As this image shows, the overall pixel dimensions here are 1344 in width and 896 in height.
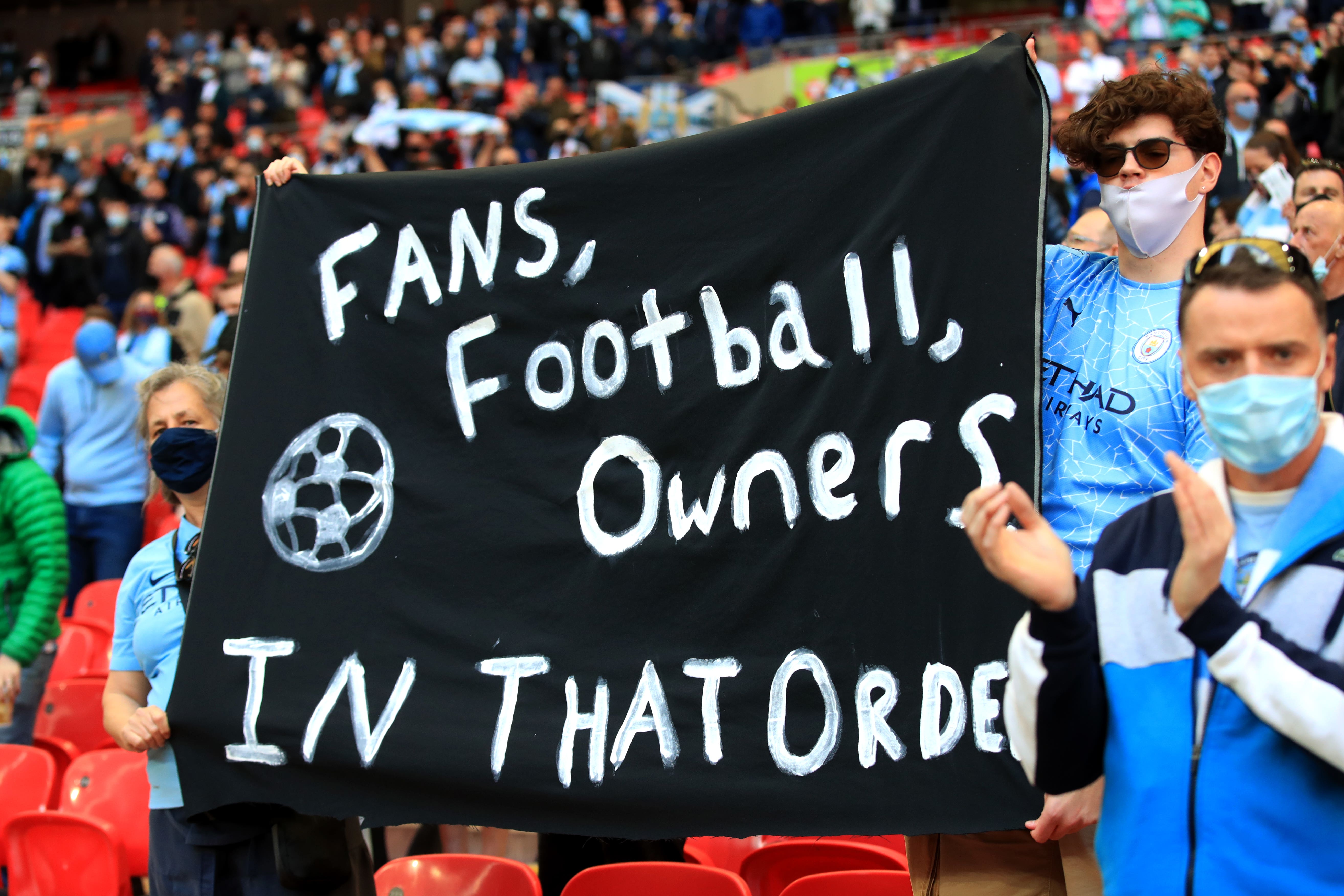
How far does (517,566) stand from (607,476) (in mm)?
280

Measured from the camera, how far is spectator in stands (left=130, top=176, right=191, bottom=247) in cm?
1350

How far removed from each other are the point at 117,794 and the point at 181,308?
4268 mm

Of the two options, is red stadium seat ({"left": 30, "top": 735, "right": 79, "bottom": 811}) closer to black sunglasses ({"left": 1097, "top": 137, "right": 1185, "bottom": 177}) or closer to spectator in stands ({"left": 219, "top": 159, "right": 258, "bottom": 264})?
black sunglasses ({"left": 1097, "top": 137, "right": 1185, "bottom": 177})

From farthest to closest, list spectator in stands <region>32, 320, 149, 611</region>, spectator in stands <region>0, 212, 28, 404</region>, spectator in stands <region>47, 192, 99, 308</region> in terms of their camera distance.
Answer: spectator in stands <region>47, 192, 99, 308</region> → spectator in stands <region>0, 212, 28, 404</region> → spectator in stands <region>32, 320, 149, 611</region>

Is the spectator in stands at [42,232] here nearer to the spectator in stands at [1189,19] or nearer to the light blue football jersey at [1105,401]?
the spectator in stands at [1189,19]

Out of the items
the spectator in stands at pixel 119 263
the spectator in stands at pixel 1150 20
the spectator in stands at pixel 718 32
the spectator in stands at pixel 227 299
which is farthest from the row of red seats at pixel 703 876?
the spectator in stands at pixel 718 32

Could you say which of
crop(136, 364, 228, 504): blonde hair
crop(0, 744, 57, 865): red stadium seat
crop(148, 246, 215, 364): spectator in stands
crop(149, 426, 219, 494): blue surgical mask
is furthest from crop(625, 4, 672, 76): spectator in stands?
crop(149, 426, 219, 494): blue surgical mask

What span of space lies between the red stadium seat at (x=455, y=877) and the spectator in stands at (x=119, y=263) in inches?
419

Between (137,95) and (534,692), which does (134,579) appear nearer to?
Result: (534,692)

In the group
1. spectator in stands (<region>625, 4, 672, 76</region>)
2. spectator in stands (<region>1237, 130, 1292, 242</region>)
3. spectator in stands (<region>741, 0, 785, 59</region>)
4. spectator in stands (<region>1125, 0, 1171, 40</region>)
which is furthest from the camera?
spectator in stands (<region>625, 4, 672, 76</region>)

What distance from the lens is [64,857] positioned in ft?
12.1

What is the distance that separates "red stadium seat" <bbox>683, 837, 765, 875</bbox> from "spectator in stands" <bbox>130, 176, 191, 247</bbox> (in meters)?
11.3

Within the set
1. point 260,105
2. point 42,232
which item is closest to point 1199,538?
point 42,232

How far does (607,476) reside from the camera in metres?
2.76
